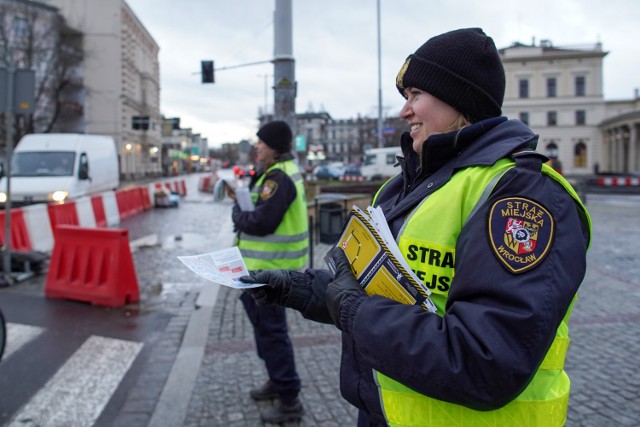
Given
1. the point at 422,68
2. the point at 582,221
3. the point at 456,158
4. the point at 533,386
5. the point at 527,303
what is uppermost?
the point at 422,68

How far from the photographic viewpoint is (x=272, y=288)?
80.3 inches

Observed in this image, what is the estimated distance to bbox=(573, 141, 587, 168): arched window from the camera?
66.8 m

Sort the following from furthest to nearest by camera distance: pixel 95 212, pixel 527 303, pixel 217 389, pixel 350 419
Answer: pixel 95 212
pixel 217 389
pixel 350 419
pixel 527 303

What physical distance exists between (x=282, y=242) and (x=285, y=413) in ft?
4.05

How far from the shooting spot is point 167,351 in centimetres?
526

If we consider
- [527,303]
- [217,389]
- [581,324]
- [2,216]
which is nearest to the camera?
[527,303]

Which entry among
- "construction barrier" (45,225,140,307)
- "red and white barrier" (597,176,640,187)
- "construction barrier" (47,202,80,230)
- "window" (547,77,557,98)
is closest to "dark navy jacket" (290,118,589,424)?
"construction barrier" (45,225,140,307)

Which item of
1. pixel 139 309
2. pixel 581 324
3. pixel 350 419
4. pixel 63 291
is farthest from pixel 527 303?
pixel 63 291

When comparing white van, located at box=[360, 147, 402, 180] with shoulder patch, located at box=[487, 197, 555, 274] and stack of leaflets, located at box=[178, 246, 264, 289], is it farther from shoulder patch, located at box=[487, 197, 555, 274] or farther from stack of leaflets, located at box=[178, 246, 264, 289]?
shoulder patch, located at box=[487, 197, 555, 274]

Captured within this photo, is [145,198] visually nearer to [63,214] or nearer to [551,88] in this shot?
[63,214]

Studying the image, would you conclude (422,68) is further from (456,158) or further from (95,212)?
(95,212)

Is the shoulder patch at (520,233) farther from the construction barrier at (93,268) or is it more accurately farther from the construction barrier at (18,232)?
the construction barrier at (18,232)

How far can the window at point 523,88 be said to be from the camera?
67.6m

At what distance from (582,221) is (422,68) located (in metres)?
0.66
